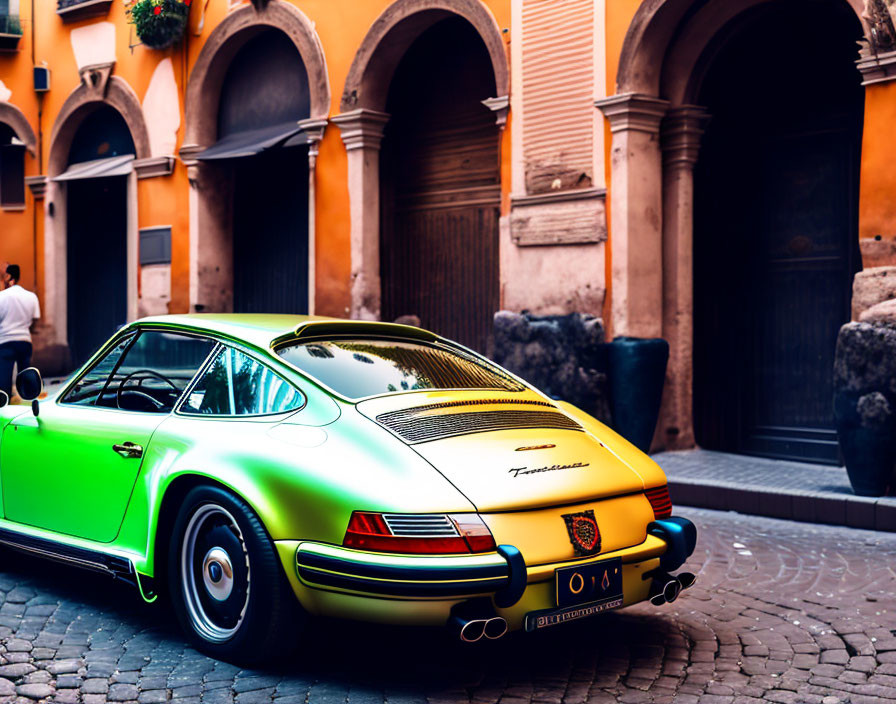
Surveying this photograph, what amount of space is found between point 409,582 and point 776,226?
24.3ft

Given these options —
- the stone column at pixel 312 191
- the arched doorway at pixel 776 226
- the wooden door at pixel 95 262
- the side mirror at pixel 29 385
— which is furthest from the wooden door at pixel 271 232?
the side mirror at pixel 29 385

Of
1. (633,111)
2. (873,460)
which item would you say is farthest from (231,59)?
(873,460)

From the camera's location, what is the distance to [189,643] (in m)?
4.18

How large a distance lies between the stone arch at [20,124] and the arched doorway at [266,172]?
4.18m

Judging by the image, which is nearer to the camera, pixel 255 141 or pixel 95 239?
pixel 255 141

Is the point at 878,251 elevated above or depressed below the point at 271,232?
below

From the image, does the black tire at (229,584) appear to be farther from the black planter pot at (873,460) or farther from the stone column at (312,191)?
the stone column at (312,191)

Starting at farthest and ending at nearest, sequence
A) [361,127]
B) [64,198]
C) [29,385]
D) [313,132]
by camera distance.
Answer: [64,198] → [313,132] → [361,127] → [29,385]

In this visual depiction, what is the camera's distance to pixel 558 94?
1025 centimetres

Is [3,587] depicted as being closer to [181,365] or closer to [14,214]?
[181,365]

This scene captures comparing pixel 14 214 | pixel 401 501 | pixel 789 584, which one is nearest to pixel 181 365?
pixel 401 501

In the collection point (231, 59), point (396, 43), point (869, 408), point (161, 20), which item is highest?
point (161, 20)

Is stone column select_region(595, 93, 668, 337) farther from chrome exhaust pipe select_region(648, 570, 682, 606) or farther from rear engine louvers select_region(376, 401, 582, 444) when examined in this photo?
chrome exhaust pipe select_region(648, 570, 682, 606)

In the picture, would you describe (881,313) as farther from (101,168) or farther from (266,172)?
(101,168)
